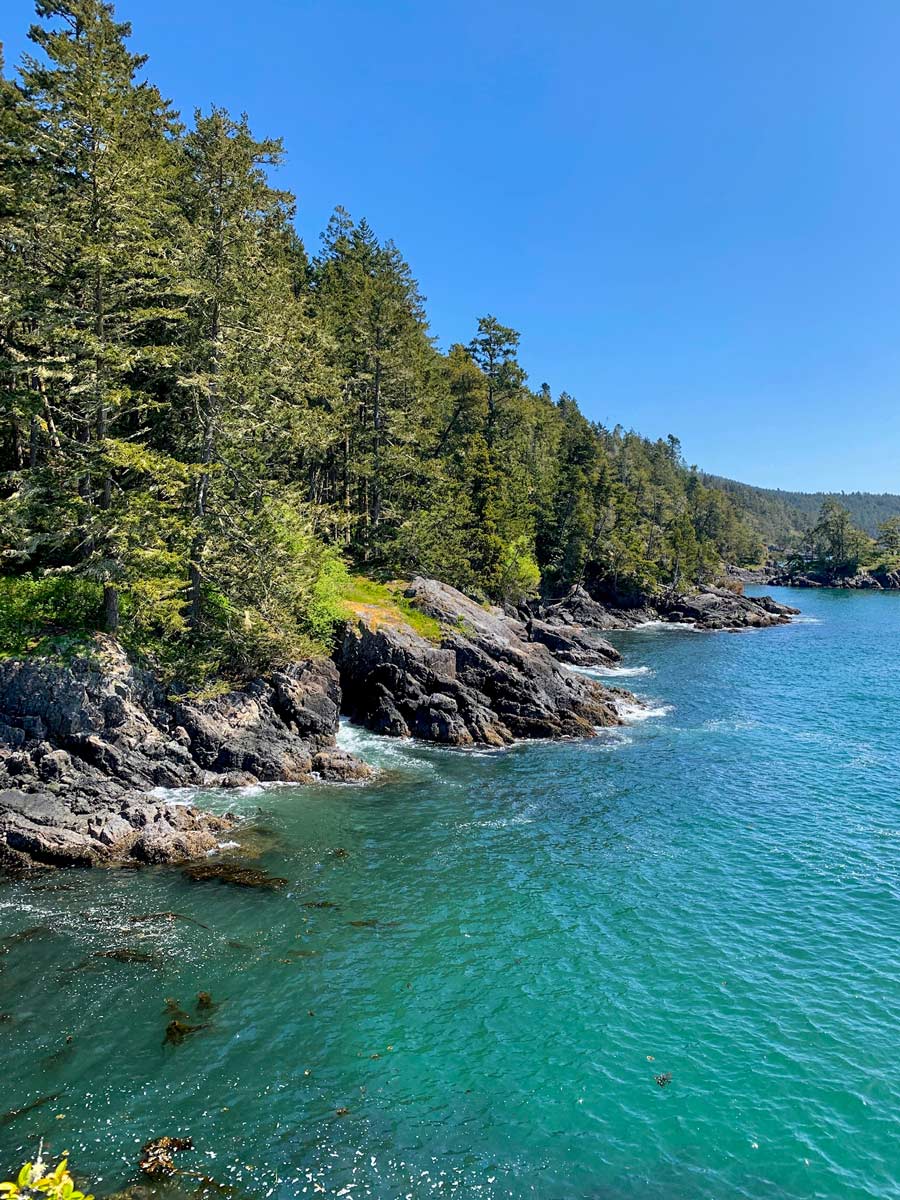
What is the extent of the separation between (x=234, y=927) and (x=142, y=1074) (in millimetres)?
4860

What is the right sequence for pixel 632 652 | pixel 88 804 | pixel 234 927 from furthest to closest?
1. pixel 632 652
2. pixel 88 804
3. pixel 234 927

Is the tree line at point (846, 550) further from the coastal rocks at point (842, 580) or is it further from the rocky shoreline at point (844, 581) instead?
the rocky shoreline at point (844, 581)

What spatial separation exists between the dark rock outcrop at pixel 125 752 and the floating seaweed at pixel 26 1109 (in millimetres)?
8685

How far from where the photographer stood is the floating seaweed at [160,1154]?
434 inches

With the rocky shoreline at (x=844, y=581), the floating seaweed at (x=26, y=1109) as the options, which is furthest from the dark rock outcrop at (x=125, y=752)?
the rocky shoreline at (x=844, y=581)

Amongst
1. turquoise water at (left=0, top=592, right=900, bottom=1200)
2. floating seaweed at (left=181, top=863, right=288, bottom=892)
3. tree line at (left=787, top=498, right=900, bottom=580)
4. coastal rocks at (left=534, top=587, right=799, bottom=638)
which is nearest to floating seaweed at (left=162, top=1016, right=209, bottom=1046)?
turquoise water at (left=0, top=592, right=900, bottom=1200)

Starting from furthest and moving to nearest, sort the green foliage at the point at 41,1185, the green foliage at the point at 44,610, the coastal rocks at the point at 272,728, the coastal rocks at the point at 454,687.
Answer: the coastal rocks at the point at 454,687
the coastal rocks at the point at 272,728
the green foliage at the point at 44,610
the green foliage at the point at 41,1185

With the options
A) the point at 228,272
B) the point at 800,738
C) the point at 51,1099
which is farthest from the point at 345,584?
the point at 51,1099

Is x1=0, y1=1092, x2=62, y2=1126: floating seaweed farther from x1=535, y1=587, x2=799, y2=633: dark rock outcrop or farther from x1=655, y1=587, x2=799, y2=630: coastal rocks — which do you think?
x1=655, y1=587, x2=799, y2=630: coastal rocks

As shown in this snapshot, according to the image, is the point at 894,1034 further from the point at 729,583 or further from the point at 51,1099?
the point at 729,583

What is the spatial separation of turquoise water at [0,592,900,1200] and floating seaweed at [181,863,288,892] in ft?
1.28

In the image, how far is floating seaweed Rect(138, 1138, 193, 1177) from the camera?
11.0m

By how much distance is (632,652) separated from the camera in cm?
6988

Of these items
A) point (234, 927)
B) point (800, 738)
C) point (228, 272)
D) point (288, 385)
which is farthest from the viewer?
point (800, 738)
